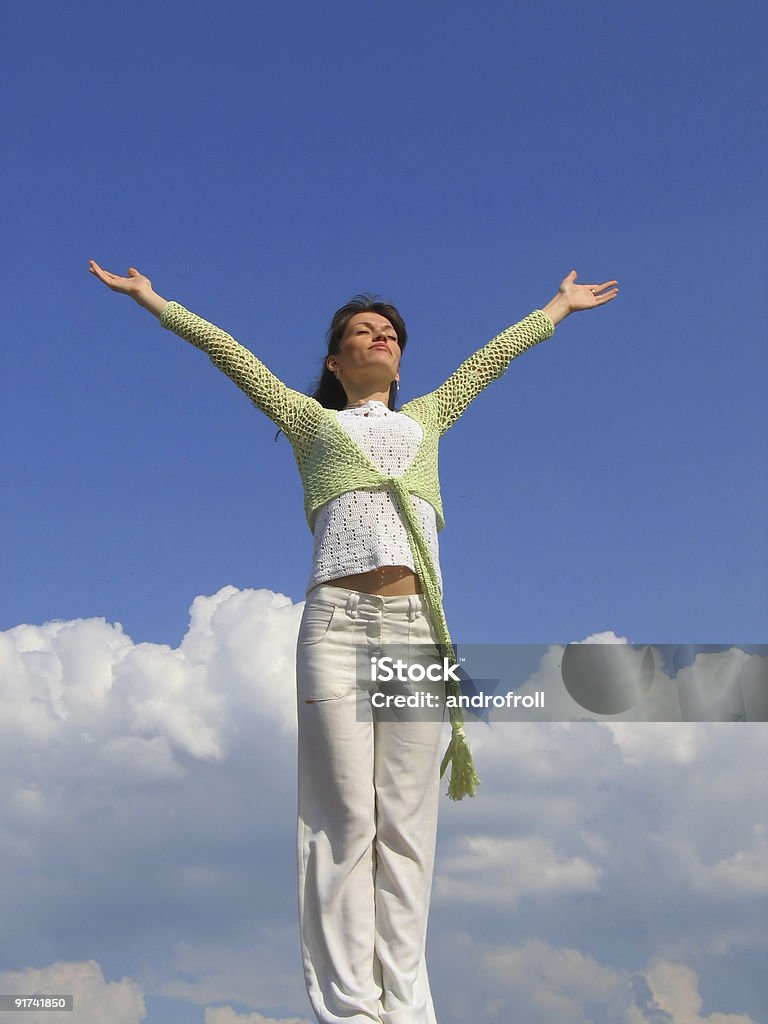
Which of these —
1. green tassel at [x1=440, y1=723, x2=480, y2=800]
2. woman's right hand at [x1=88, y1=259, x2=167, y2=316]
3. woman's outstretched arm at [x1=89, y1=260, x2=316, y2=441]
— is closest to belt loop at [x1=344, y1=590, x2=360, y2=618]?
green tassel at [x1=440, y1=723, x2=480, y2=800]

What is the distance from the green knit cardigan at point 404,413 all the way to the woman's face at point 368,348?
0.62 feet

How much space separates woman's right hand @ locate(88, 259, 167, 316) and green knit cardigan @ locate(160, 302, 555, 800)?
0.08 m

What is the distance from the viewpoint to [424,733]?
3.92 meters

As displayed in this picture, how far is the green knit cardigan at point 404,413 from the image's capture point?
160 inches

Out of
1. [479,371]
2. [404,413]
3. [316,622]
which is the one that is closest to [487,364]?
[479,371]

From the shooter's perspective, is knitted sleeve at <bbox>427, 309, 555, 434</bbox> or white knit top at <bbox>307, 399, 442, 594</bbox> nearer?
white knit top at <bbox>307, 399, 442, 594</bbox>

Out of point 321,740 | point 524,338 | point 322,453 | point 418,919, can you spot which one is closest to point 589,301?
point 524,338

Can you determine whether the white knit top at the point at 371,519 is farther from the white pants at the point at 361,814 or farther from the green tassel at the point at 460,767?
the green tassel at the point at 460,767

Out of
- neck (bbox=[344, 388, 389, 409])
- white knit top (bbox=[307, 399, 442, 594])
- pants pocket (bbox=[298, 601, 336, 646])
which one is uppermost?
neck (bbox=[344, 388, 389, 409])

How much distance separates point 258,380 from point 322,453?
416 mm

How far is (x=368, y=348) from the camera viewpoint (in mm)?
4398

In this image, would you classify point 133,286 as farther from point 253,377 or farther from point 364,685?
point 364,685

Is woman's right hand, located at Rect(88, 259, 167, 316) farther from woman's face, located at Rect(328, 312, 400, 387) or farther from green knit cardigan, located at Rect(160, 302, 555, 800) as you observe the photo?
woman's face, located at Rect(328, 312, 400, 387)

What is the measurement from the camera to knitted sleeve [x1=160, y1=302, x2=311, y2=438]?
4367mm
